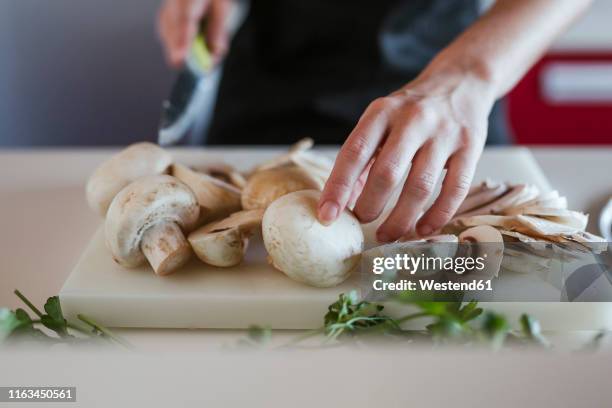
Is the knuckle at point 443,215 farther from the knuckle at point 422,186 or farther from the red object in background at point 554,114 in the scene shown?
the red object in background at point 554,114

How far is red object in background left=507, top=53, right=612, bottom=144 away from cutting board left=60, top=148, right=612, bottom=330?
1.54 metres

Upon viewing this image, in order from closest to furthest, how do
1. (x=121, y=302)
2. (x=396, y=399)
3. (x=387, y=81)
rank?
(x=396, y=399)
(x=121, y=302)
(x=387, y=81)

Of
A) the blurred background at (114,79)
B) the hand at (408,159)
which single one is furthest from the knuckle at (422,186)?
the blurred background at (114,79)

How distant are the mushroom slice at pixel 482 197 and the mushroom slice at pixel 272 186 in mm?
158

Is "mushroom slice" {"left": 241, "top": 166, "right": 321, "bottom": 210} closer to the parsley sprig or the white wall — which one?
the parsley sprig

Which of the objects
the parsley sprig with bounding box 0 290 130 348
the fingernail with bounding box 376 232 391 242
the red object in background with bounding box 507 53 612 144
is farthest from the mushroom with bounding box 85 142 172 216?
the red object in background with bounding box 507 53 612 144

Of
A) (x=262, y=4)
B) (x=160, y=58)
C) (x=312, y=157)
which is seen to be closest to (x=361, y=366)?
(x=312, y=157)

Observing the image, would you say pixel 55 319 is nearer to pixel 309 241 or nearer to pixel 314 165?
pixel 309 241

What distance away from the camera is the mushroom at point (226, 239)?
0.70m

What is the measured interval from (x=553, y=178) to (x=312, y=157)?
0.38 m

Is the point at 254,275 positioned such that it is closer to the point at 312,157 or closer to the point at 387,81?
the point at 312,157

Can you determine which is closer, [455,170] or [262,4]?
[455,170]

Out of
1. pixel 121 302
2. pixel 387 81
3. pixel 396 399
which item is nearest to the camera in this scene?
pixel 396 399

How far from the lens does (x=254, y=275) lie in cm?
72
